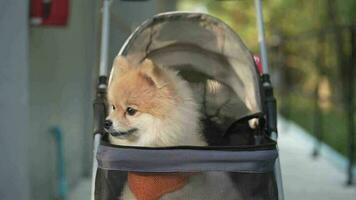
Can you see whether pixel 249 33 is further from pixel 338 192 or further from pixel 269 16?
pixel 338 192

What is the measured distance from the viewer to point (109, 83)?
2768 millimetres

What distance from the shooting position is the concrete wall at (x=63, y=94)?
146 inches

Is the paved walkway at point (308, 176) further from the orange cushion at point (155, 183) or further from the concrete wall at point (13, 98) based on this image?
the orange cushion at point (155, 183)

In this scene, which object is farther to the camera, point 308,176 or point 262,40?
point 308,176

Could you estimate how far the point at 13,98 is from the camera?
3182 mm

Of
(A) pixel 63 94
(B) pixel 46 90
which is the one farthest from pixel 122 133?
(A) pixel 63 94

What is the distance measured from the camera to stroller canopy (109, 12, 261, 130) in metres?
3.18

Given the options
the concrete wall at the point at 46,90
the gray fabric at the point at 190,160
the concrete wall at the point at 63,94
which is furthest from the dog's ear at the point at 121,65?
the concrete wall at the point at 63,94

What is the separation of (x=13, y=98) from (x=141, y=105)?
971 mm

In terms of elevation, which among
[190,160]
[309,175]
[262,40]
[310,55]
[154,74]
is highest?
[262,40]

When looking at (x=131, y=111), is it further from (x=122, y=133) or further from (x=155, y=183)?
(x=155, y=183)

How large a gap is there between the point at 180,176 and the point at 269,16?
32.6 feet

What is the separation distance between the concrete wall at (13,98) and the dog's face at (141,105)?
811 mm

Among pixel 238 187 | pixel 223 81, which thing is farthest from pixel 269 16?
pixel 238 187
